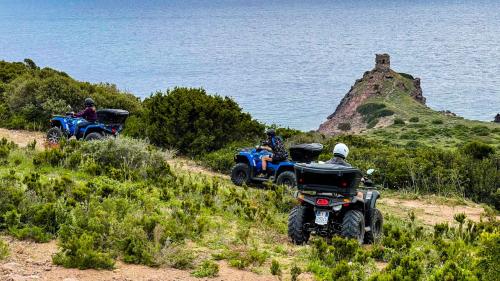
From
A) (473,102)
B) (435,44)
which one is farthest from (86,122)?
(435,44)

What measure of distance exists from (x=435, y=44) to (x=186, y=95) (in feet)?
551

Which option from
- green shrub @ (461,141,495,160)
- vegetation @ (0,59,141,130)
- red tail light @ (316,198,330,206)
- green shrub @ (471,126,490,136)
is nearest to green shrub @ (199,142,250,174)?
vegetation @ (0,59,141,130)

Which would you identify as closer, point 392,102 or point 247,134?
point 247,134

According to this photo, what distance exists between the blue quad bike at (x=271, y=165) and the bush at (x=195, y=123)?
152 inches

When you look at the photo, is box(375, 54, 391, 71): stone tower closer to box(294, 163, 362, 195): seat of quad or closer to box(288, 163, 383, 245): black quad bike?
box(288, 163, 383, 245): black quad bike

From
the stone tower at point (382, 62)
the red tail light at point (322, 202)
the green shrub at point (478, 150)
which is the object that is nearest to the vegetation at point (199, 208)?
the red tail light at point (322, 202)

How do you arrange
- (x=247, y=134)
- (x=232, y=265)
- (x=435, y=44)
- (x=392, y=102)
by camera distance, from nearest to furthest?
(x=232, y=265) < (x=247, y=134) < (x=392, y=102) < (x=435, y=44)

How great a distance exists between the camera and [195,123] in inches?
836

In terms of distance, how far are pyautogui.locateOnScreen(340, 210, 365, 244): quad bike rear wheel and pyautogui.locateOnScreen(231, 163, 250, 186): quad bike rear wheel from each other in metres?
7.12

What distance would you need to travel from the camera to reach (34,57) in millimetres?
142375

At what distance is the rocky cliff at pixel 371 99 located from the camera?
84188 millimetres

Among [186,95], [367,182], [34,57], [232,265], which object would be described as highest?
[34,57]

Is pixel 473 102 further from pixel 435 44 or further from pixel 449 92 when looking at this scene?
pixel 435 44

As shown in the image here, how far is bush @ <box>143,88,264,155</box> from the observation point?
2108 cm
